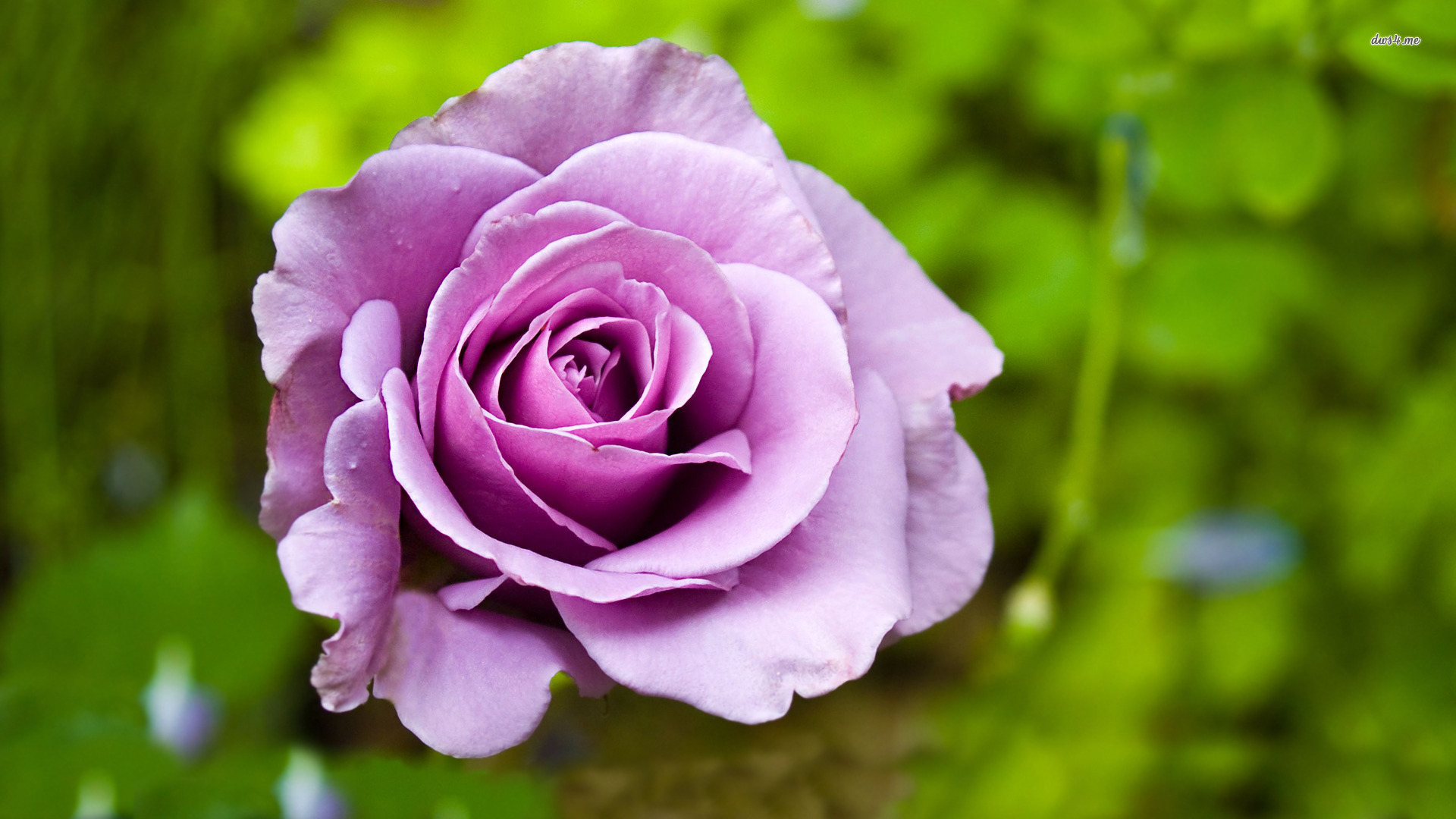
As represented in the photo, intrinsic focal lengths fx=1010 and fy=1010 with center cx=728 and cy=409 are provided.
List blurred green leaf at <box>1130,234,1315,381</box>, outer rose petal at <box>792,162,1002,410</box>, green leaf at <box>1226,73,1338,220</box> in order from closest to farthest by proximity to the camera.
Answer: outer rose petal at <box>792,162,1002,410</box> → green leaf at <box>1226,73,1338,220</box> → blurred green leaf at <box>1130,234,1315,381</box>

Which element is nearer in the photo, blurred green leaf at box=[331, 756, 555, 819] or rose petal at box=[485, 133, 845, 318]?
rose petal at box=[485, 133, 845, 318]

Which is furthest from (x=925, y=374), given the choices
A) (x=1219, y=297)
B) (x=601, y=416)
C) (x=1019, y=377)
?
(x=1019, y=377)

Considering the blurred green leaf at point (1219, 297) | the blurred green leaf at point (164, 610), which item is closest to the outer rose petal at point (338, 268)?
the blurred green leaf at point (164, 610)

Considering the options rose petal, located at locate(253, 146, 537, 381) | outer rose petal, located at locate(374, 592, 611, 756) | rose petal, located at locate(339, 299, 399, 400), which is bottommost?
outer rose petal, located at locate(374, 592, 611, 756)

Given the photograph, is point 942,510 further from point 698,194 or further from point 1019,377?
point 1019,377

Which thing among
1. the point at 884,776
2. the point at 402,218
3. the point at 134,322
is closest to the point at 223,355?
the point at 134,322

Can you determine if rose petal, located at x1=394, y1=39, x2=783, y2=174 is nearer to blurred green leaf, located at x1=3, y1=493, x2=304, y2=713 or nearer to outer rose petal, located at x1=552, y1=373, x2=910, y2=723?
outer rose petal, located at x1=552, y1=373, x2=910, y2=723

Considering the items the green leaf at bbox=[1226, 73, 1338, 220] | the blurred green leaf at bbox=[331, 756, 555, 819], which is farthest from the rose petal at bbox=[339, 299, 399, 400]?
the green leaf at bbox=[1226, 73, 1338, 220]
